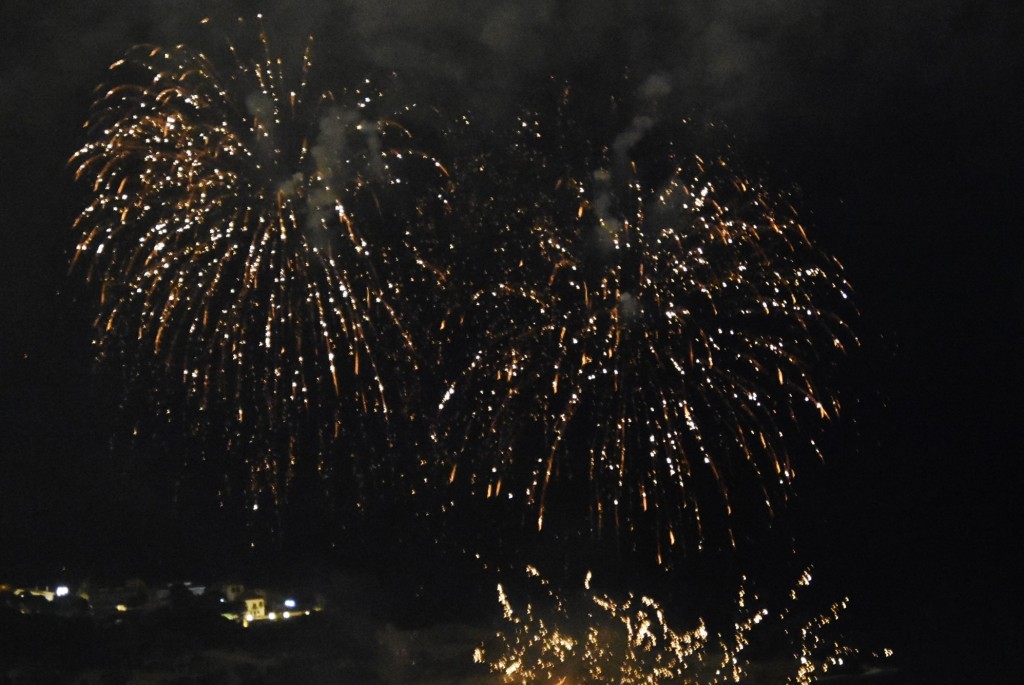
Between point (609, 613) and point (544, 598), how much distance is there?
55.0 inches

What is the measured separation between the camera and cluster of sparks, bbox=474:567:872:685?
78.9 ft

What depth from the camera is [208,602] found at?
25125 millimetres

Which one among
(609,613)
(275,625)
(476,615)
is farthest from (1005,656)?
(275,625)

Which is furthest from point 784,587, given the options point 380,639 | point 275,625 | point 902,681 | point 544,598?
point 275,625

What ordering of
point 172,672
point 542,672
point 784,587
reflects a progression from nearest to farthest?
1. point 172,672
2. point 542,672
3. point 784,587

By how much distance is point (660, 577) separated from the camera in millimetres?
24688

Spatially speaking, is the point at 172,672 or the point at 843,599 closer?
the point at 172,672

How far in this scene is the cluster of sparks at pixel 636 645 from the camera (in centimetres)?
2406

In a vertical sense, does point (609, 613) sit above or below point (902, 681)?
above

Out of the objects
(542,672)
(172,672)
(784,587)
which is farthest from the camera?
(784,587)

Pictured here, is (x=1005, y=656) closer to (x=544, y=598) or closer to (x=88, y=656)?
(x=544, y=598)

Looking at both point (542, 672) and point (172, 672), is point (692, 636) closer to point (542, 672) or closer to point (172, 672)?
point (542, 672)

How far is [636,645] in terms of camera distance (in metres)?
24.9

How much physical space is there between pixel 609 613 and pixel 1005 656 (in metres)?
7.98
